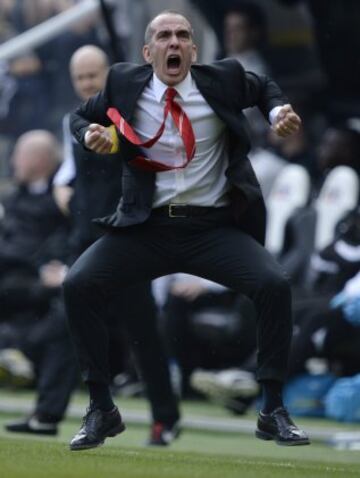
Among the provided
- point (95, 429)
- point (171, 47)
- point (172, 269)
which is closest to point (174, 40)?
point (171, 47)

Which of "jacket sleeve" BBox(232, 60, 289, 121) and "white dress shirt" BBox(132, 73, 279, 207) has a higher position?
"jacket sleeve" BBox(232, 60, 289, 121)

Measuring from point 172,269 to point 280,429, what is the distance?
94cm

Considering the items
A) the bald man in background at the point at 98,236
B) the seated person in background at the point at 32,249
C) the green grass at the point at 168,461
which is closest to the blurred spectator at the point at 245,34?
the seated person in background at the point at 32,249

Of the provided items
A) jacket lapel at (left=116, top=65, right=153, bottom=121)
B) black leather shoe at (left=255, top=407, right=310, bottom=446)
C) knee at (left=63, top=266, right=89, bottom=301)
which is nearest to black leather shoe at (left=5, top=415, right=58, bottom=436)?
knee at (left=63, top=266, right=89, bottom=301)

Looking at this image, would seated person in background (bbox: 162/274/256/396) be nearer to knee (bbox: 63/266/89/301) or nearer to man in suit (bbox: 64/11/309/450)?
man in suit (bbox: 64/11/309/450)

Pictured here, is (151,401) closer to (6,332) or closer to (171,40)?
(171,40)

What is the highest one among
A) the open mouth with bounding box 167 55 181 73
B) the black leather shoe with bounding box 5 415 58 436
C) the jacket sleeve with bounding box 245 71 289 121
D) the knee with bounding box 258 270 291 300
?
the open mouth with bounding box 167 55 181 73

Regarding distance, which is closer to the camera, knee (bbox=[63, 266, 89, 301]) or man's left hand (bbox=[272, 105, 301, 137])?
man's left hand (bbox=[272, 105, 301, 137])

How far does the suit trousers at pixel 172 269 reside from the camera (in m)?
8.43

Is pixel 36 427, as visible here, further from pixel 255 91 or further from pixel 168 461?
pixel 255 91

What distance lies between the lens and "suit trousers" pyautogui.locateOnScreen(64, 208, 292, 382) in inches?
332

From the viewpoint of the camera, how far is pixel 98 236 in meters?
10.3

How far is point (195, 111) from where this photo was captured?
858cm

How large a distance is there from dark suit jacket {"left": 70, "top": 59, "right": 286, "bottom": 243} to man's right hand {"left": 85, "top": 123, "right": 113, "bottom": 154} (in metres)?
0.19
